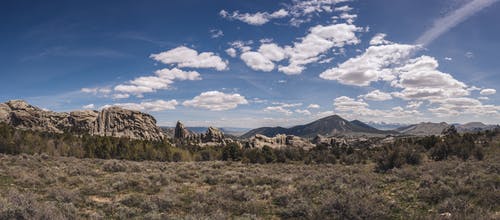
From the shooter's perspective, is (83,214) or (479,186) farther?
(479,186)

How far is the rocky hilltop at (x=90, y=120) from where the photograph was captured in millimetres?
155500

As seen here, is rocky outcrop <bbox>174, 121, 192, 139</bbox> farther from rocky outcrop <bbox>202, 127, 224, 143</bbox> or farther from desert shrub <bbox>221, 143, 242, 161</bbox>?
desert shrub <bbox>221, 143, 242, 161</bbox>

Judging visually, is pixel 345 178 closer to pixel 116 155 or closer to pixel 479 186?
pixel 479 186

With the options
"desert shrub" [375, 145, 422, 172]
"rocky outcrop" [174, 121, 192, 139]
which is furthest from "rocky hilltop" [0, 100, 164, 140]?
"desert shrub" [375, 145, 422, 172]

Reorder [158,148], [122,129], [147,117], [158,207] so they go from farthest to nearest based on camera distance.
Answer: [147,117]
[122,129]
[158,148]
[158,207]

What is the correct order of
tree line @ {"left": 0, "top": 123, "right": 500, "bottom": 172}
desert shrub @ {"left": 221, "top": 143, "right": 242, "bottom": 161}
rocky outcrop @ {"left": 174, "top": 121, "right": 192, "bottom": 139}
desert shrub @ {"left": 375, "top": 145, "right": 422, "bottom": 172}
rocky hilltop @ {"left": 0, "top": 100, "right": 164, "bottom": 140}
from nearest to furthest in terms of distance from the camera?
desert shrub @ {"left": 375, "top": 145, "right": 422, "bottom": 172} < tree line @ {"left": 0, "top": 123, "right": 500, "bottom": 172} < desert shrub @ {"left": 221, "top": 143, "right": 242, "bottom": 161} < rocky hilltop @ {"left": 0, "top": 100, "right": 164, "bottom": 140} < rocky outcrop @ {"left": 174, "top": 121, "right": 192, "bottom": 139}

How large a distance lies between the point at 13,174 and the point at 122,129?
177 m

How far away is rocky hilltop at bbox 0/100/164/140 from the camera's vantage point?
6122 inches

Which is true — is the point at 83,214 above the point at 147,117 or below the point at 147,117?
below

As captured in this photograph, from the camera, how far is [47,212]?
28.5 ft

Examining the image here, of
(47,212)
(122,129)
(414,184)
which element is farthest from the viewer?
(122,129)

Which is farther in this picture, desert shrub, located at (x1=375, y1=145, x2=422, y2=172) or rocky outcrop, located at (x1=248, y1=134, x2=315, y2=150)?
rocky outcrop, located at (x1=248, y1=134, x2=315, y2=150)

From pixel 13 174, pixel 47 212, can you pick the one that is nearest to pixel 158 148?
pixel 13 174

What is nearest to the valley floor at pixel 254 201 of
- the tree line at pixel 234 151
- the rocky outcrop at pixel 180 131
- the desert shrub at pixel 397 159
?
the desert shrub at pixel 397 159
